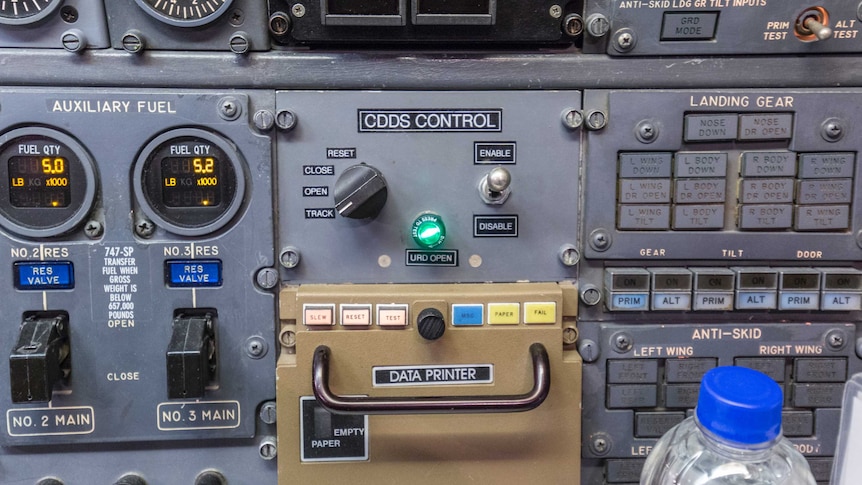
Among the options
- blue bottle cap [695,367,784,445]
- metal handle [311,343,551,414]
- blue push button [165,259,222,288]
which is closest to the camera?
blue bottle cap [695,367,784,445]

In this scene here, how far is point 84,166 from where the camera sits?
1.22m

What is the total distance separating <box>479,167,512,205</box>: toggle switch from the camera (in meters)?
1.17

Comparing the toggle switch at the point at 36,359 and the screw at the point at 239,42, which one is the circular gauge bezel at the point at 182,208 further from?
the toggle switch at the point at 36,359

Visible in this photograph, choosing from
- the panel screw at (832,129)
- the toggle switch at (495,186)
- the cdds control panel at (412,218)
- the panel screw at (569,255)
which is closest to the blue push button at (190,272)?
the cdds control panel at (412,218)

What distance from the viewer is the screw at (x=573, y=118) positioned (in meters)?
1.24

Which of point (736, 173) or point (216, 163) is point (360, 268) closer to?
point (216, 163)

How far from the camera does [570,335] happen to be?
1.30 m

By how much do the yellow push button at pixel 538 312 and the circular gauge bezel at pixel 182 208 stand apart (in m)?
0.64

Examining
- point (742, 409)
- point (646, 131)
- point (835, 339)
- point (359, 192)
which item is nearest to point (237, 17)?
point (359, 192)

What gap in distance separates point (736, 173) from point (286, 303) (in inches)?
39.3

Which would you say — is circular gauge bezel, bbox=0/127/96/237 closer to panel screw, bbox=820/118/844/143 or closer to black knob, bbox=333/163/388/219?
black knob, bbox=333/163/388/219

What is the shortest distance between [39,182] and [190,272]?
0.36 metres

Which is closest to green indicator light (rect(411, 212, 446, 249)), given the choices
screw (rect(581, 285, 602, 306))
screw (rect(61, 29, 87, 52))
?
screw (rect(581, 285, 602, 306))

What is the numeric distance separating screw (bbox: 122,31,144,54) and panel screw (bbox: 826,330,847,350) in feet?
5.18
